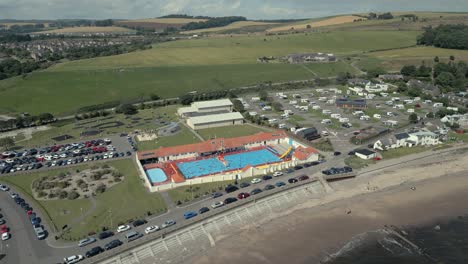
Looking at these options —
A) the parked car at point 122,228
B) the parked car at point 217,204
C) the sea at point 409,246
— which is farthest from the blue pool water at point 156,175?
the sea at point 409,246

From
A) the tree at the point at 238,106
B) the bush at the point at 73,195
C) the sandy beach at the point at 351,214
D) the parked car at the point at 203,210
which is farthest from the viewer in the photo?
the tree at the point at 238,106

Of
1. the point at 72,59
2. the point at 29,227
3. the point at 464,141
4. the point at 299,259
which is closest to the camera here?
the point at 299,259

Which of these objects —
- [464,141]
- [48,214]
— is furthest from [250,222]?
[464,141]

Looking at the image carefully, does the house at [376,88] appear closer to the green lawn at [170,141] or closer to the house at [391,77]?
the house at [391,77]

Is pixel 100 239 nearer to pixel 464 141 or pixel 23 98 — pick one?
pixel 464 141

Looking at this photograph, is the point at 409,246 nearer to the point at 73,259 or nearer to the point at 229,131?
the point at 73,259
